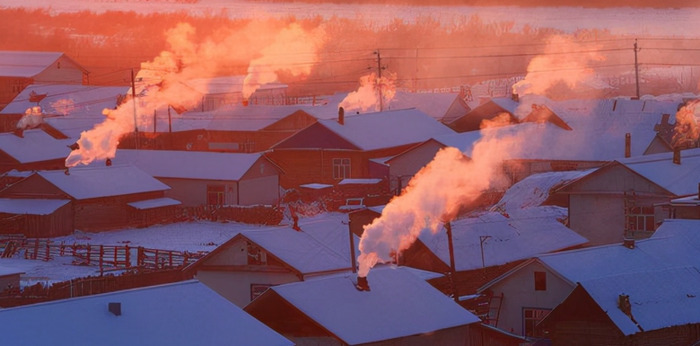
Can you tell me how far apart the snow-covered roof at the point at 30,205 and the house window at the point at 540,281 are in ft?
63.7

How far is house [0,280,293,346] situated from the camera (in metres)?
16.8

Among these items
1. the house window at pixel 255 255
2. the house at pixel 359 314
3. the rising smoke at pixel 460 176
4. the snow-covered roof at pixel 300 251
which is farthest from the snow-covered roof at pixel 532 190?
the house at pixel 359 314

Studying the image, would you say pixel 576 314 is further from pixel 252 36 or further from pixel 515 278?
pixel 252 36

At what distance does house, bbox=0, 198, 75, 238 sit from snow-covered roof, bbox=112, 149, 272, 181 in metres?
6.42

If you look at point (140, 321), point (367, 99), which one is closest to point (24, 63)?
point (367, 99)

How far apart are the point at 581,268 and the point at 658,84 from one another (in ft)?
194

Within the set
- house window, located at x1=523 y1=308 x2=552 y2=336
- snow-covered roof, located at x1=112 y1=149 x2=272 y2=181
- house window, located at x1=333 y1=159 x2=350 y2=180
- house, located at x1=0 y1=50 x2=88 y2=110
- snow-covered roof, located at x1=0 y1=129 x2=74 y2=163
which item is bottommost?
house window, located at x1=523 y1=308 x2=552 y2=336

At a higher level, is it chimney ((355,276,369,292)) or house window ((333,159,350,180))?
house window ((333,159,350,180))

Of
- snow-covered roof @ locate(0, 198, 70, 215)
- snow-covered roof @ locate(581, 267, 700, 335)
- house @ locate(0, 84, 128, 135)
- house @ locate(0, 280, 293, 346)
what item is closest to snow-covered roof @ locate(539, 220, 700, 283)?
snow-covered roof @ locate(581, 267, 700, 335)

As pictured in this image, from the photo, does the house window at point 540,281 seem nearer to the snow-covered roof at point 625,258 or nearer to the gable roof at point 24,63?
the snow-covered roof at point 625,258

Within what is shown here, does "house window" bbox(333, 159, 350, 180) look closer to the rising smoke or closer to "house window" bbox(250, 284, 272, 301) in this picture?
the rising smoke

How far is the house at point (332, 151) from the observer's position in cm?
4806

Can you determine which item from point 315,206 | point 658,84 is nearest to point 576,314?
point 315,206

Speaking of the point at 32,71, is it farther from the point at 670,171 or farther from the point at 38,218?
the point at 670,171
